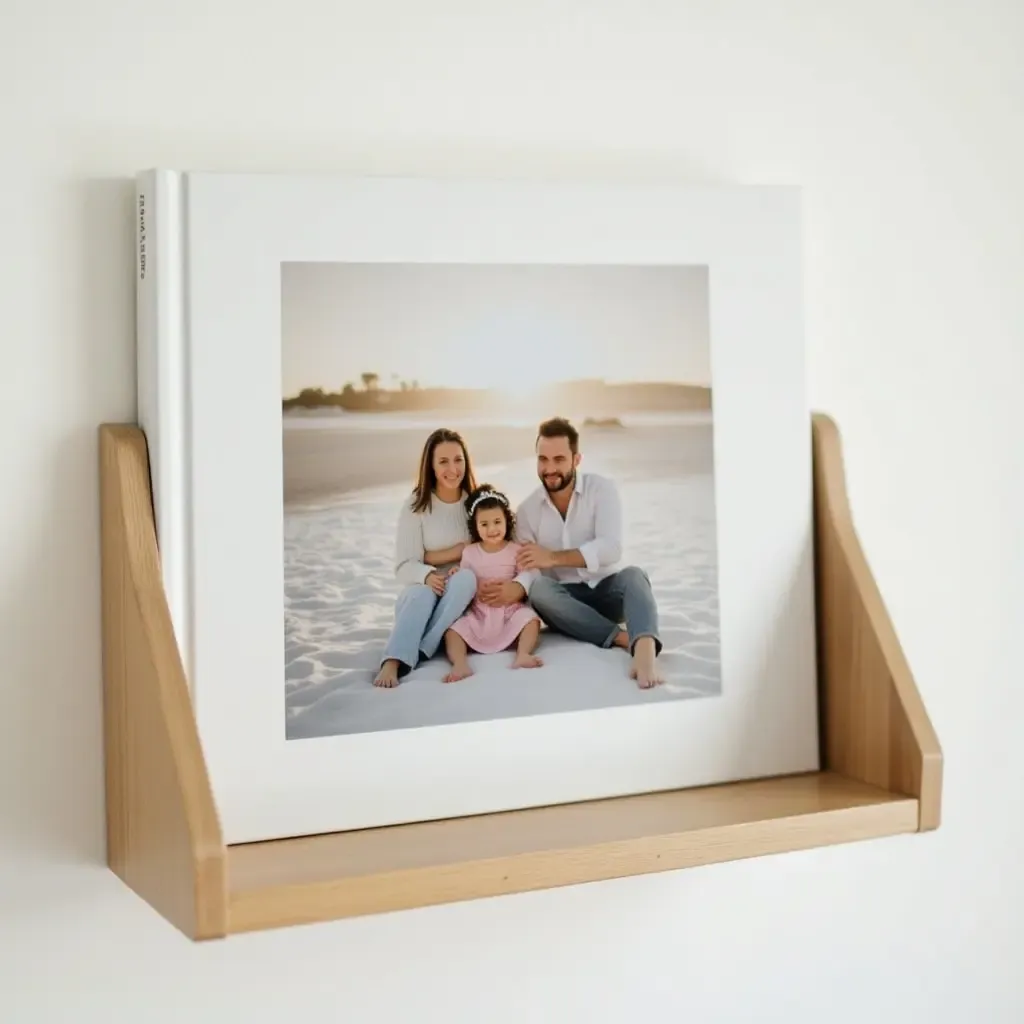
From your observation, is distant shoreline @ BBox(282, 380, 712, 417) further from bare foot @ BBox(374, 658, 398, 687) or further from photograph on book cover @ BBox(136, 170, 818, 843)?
bare foot @ BBox(374, 658, 398, 687)

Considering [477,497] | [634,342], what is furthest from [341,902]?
[634,342]

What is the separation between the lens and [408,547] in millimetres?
737

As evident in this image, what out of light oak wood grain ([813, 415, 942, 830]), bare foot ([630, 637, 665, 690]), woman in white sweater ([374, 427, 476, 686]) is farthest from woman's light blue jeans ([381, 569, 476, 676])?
light oak wood grain ([813, 415, 942, 830])

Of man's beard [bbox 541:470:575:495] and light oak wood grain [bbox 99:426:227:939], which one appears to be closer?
light oak wood grain [bbox 99:426:227:939]

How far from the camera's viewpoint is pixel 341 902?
2.04 feet

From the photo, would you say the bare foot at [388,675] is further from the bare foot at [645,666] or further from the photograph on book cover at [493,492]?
the bare foot at [645,666]

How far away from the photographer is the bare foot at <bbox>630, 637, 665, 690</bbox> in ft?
2.58

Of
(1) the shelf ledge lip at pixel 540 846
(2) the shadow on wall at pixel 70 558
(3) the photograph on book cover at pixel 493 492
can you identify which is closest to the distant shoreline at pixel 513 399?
(3) the photograph on book cover at pixel 493 492

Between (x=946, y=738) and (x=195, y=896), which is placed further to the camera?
(x=946, y=738)

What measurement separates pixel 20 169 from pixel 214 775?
0.32 m

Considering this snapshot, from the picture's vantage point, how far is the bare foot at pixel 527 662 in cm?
76

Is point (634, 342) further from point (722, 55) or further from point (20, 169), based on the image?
point (20, 169)

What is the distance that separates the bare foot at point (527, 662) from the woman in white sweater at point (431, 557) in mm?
43

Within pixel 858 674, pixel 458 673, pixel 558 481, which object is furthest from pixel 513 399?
pixel 858 674
